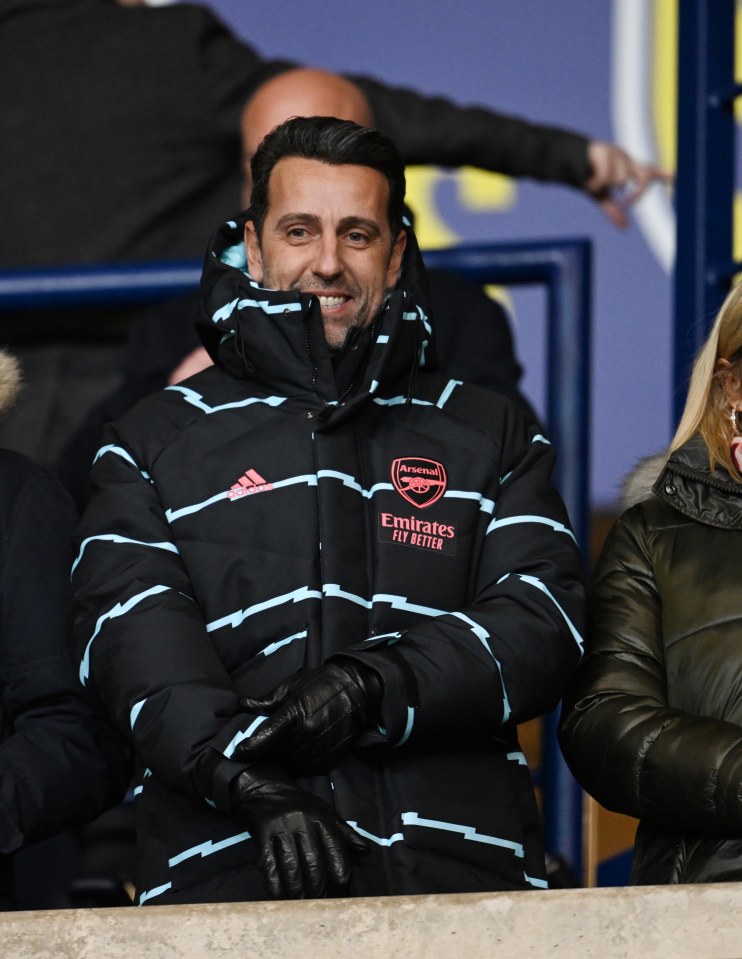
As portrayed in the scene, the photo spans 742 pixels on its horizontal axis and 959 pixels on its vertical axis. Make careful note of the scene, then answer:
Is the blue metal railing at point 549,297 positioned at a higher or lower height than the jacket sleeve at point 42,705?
higher

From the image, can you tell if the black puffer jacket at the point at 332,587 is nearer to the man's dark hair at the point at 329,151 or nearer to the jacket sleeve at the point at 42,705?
the jacket sleeve at the point at 42,705

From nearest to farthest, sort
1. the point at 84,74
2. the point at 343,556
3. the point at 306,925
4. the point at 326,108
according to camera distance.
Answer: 1. the point at 306,925
2. the point at 343,556
3. the point at 326,108
4. the point at 84,74

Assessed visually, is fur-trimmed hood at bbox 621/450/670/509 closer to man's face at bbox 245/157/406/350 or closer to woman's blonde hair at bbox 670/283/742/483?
woman's blonde hair at bbox 670/283/742/483

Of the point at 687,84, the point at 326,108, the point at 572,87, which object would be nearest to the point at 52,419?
the point at 326,108

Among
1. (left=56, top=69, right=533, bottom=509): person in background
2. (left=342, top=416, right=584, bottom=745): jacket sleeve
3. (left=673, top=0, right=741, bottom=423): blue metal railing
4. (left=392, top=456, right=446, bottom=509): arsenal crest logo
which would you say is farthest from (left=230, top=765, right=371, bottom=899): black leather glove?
(left=673, top=0, right=741, bottom=423): blue metal railing

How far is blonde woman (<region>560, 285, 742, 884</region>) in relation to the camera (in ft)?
7.30

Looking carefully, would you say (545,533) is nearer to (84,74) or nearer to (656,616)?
(656,616)

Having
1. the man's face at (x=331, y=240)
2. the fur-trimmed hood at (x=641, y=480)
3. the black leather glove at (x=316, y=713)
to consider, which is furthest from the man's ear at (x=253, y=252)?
the black leather glove at (x=316, y=713)

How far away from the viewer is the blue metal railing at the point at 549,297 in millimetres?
3477

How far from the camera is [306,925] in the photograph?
199 centimetres

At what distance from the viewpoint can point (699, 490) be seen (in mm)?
2467

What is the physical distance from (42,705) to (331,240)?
0.73m

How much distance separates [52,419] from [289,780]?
218 cm

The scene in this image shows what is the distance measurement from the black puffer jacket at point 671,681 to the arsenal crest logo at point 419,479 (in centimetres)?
26
